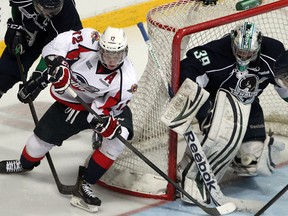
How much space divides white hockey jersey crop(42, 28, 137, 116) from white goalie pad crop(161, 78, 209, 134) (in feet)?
0.59

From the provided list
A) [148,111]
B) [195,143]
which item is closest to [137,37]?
[148,111]

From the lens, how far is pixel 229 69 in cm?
409

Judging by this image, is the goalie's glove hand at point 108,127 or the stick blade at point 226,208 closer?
the goalie's glove hand at point 108,127

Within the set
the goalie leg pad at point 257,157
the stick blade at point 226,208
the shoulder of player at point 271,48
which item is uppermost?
the shoulder of player at point 271,48

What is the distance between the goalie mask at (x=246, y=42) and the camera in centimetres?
396

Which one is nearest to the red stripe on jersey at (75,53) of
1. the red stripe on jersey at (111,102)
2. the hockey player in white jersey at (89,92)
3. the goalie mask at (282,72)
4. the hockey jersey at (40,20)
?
the hockey player in white jersey at (89,92)

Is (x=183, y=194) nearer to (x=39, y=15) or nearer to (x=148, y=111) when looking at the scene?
(x=148, y=111)

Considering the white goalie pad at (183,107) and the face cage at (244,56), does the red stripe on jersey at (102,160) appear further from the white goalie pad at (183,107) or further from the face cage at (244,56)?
the face cage at (244,56)

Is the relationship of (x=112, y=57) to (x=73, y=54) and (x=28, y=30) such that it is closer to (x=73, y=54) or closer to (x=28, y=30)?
(x=73, y=54)

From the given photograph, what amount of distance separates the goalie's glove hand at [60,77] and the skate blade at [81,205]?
0.54 m

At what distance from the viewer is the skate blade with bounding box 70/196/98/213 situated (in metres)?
3.97

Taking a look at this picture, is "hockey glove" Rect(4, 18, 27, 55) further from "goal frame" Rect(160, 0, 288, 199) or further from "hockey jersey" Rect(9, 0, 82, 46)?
"goal frame" Rect(160, 0, 288, 199)

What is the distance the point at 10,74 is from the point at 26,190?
65 cm

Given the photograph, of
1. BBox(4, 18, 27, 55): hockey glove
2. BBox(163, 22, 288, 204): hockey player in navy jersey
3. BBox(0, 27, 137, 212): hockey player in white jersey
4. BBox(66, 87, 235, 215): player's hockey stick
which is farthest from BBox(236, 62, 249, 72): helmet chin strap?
BBox(4, 18, 27, 55): hockey glove
